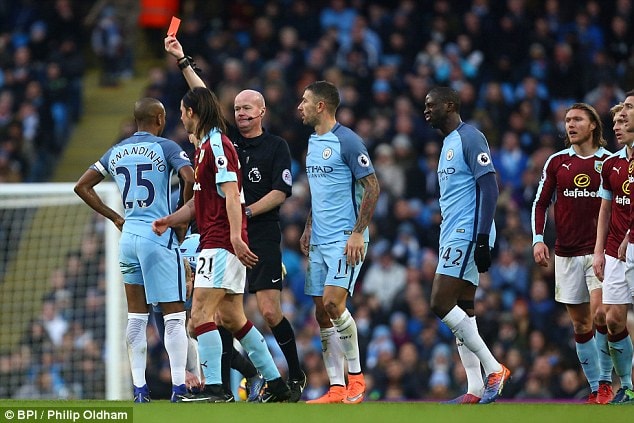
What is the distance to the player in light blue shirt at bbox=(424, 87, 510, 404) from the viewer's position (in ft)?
31.0

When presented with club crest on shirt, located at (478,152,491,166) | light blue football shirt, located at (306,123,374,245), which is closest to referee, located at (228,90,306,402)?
light blue football shirt, located at (306,123,374,245)

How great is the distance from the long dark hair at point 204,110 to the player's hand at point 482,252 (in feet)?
6.80

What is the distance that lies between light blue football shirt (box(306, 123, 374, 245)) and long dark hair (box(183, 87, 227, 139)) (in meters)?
1.06

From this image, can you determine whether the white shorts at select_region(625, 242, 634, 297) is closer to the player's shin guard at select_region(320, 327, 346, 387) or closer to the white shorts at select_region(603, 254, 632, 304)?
the white shorts at select_region(603, 254, 632, 304)

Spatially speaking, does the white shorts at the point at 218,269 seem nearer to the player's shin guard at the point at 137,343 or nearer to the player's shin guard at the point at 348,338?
the player's shin guard at the point at 137,343

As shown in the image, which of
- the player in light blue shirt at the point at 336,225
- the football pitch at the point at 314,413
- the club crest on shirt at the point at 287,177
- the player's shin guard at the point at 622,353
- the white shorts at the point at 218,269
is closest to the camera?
the football pitch at the point at 314,413

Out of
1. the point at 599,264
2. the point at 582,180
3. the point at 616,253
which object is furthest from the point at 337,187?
the point at 616,253

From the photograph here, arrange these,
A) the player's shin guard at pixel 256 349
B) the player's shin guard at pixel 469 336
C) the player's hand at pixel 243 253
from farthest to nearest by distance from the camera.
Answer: the player's shin guard at pixel 469 336 → the player's shin guard at pixel 256 349 → the player's hand at pixel 243 253

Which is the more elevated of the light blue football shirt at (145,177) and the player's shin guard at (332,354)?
the light blue football shirt at (145,177)

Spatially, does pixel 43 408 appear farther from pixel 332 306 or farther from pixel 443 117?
pixel 443 117

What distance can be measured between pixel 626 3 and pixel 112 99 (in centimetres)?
902

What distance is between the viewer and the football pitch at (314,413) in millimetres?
7824

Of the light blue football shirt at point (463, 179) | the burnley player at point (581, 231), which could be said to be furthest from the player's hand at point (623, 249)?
the light blue football shirt at point (463, 179)

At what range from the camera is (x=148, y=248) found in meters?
9.54
